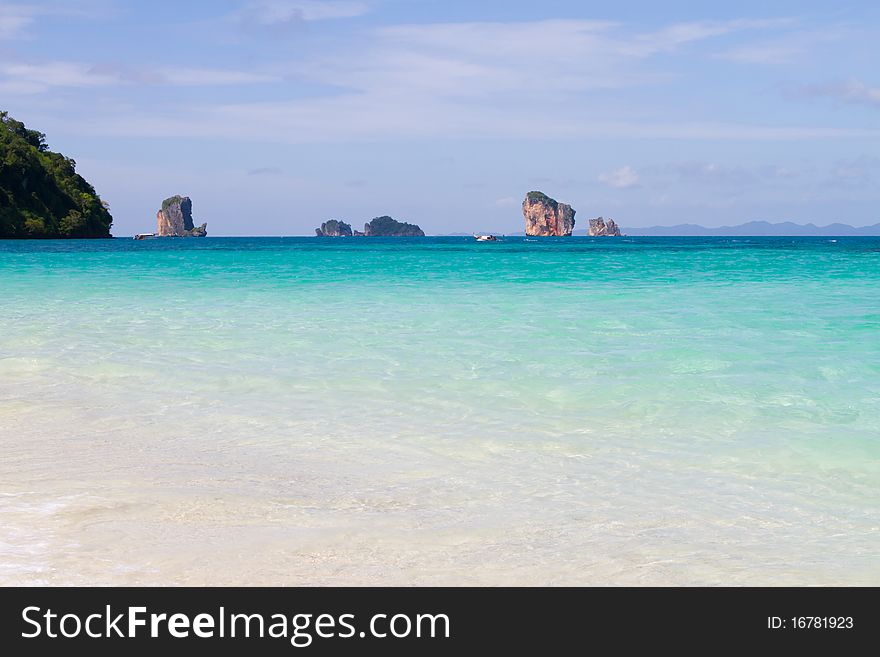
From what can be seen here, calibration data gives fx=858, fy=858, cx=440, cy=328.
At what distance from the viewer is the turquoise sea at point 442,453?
176 inches

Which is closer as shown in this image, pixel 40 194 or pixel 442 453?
pixel 442 453

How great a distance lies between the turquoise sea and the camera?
14.6 ft

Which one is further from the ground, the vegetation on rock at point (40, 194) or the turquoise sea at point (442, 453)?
the vegetation on rock at point (40, 194)

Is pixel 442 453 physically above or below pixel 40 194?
below

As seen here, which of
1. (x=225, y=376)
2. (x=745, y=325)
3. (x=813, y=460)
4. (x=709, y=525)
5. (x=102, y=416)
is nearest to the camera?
(x=709, y=525)

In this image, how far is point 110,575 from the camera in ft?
13.4

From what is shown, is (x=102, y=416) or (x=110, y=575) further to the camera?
(x=102, y=416)

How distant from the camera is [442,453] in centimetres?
666

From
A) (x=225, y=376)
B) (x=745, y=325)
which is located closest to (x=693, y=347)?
(x=745, y=325)

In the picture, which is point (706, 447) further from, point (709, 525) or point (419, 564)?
point (419, 564)

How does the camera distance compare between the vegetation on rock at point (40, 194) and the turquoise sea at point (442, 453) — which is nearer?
the turquoise sea at point (442, 453)

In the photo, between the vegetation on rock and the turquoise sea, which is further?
the vegetation on rock
